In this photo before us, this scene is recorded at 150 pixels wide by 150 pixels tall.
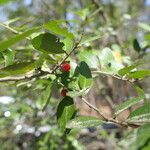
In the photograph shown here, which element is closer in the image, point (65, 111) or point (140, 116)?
point (140, 116)

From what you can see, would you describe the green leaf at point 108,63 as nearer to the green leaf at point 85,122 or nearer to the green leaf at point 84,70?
the green leaf at point 84,70

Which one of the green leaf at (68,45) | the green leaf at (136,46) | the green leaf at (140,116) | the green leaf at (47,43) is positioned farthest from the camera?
the green leaf at (136,46)

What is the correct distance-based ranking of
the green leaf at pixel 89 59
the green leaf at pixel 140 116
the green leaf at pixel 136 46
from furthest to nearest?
the green leaf at pixel 136 46
the green leaf at pixel 89 59
the green leaf at pixel 140 116

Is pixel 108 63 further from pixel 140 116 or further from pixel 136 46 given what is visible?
pixel 136 46

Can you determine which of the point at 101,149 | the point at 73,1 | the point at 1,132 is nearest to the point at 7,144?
the point at 1,132

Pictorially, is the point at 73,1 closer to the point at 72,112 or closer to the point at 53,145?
the point at 53,145

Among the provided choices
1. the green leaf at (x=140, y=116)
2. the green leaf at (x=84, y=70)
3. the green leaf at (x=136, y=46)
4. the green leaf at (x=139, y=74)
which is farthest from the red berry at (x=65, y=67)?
the green leaf at (x=136, y=46)

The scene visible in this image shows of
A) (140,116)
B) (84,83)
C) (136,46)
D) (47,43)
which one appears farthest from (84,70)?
(136,46)
